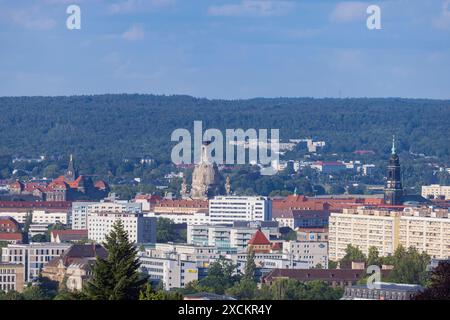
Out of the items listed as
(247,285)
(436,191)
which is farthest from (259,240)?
(436,191)

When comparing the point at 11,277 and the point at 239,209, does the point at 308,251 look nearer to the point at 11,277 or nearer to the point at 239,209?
the point at 11,277

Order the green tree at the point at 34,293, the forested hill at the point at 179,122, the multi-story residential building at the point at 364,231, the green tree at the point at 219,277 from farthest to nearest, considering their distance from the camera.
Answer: the forested hill at the point at 179,122, the multi-story residential building at the point at 364,231, the green tree at the point at 219,277, the green tree at the point at 34,293

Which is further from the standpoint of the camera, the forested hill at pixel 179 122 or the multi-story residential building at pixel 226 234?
the forested hill at pixel 179 122

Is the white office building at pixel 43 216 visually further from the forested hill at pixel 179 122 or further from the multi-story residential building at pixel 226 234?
the forested hill at pixel 179 122

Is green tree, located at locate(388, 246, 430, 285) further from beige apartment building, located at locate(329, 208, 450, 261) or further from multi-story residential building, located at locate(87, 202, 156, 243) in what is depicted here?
multi-story residential building, located at locate(87, 202, 156, 243)

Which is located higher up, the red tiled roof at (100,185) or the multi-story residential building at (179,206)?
the red tiled roof at (100,185)

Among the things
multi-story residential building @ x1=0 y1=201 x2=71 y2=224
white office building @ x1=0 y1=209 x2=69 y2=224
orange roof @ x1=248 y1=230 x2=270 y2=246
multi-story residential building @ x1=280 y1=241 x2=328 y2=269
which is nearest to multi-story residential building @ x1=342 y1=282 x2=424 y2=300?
multi-story residential building @ x1=280 y1=241 x2=328 y2=269

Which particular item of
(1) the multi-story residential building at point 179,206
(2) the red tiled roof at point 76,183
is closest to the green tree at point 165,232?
(1) the multi-story residential building at point 179,206
